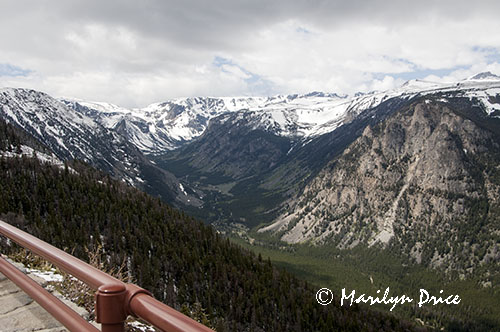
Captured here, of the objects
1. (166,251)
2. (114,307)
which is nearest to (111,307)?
(114,307)

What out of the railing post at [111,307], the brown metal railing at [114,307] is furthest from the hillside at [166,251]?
the railing post at [111,307]

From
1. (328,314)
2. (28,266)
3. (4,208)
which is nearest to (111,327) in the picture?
(28,266)

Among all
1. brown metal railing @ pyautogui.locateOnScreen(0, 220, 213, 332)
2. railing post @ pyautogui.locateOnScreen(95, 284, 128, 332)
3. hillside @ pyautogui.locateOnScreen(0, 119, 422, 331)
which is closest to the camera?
brown metal railing @ pyautogui.locateOnScreen(0, 220, 213, 332)

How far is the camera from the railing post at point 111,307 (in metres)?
5.10

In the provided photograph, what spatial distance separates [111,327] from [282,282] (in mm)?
124033

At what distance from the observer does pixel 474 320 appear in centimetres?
19038

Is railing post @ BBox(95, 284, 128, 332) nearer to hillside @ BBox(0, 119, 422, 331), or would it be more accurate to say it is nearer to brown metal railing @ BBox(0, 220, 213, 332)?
brown metal railing @ BBox(0, 220, 213, 332)

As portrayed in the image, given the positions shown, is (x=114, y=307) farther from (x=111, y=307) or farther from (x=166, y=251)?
(x=166, y=251)

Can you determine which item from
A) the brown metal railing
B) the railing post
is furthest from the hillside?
the railing post

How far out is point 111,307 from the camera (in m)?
5.14

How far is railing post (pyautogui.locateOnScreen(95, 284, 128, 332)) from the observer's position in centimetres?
510

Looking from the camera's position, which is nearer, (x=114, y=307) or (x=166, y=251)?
(x=114, y=307)

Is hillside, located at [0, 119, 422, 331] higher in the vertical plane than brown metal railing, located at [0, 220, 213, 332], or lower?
lower

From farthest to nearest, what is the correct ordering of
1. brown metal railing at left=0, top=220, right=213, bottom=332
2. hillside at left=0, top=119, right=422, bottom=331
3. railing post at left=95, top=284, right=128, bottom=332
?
hillside at left=0, top=119, right=422, bottom=331 → railing post at left=95, top=284, right=128, bottom=332 → brown metal railing at left=0, top=220, right=213, bottom=332
